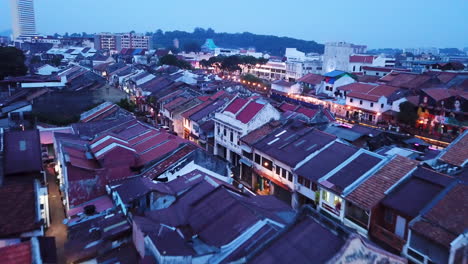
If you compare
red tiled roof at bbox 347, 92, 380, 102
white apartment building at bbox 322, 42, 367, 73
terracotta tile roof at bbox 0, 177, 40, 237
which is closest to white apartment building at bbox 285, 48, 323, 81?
white apartment building at bbox 322, 42, 367, 73

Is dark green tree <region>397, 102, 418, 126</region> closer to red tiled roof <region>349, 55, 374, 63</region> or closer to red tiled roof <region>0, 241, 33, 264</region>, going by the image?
red tiled roof <region>349, 55, 374, 63</region>

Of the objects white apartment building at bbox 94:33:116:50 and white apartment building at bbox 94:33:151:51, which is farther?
white apartment building at bbox 94:33:151:51

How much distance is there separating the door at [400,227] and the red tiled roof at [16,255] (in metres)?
16.7

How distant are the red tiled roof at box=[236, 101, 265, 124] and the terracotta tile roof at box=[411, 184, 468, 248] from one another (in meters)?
17.3

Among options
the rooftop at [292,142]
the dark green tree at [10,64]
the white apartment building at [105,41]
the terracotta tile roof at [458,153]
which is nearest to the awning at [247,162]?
the rooftop at [292,142]

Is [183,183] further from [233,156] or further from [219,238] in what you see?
[233,156]

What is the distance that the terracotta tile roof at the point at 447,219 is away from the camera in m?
15.1

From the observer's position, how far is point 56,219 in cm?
2261

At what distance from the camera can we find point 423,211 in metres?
16.4

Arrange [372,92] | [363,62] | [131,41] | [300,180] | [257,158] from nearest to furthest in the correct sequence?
[300,180] < [257,158] < [372,92] < [363,62] < [131,41]

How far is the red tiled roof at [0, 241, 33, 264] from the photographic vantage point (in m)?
12.2

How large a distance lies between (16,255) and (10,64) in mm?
63359

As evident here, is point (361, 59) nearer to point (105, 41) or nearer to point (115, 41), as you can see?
point (115, 41)

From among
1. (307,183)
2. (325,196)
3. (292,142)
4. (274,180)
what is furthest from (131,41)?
(325,196)
